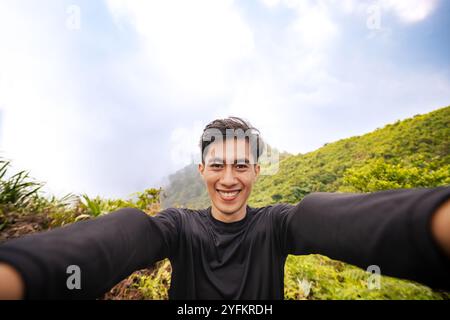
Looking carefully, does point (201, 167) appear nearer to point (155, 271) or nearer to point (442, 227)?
point (442, 227)

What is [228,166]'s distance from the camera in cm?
168

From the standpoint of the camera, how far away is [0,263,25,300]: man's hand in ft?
2.28

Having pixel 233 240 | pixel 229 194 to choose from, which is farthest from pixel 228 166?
pixel 233 240

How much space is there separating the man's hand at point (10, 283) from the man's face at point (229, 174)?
3.51ft

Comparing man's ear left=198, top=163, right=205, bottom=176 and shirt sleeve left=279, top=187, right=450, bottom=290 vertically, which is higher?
man's ear left=198, top=163, right=205, bottom=176

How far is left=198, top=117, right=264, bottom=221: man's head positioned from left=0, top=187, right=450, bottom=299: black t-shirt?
120 millimetres

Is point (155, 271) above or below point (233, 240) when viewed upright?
below

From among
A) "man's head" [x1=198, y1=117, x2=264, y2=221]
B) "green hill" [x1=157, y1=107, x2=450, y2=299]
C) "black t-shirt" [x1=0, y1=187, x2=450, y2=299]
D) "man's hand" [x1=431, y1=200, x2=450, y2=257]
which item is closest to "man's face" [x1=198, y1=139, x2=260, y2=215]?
"man's head" [x1=198, y1=117, x2=264, y2=221]

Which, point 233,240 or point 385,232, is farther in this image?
point 233,240

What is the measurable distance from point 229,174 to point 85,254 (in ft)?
3.21

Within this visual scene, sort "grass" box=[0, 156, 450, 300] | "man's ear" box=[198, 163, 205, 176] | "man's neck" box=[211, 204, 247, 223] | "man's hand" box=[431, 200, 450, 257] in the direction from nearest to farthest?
"man's hand" box=[431, 200, 450, 257], "man's neck" box=[211, 204, 247, 223], "man's ear" box=[198, 163, 205, 176], "grass" box=[0, 156, 450, 300]

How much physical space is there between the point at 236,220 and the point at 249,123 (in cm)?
84

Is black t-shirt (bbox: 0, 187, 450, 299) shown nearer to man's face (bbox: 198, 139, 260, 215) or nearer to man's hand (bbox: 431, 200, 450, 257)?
man's hand (bbox: 431, 200, 450, 257)
